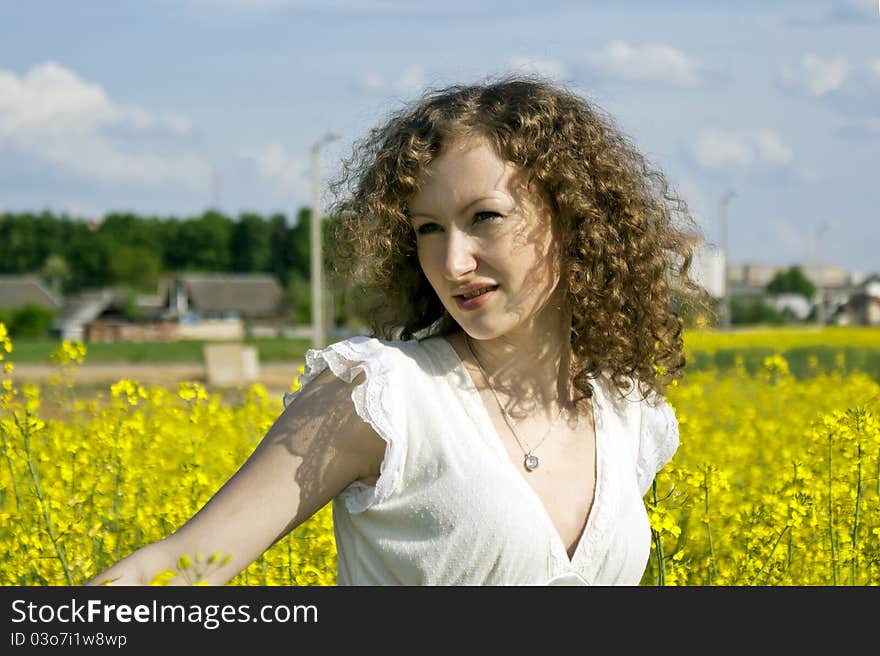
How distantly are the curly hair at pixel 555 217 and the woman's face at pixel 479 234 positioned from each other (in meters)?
0.03

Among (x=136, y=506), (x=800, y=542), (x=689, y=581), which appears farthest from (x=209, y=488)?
(x=800, y=542)

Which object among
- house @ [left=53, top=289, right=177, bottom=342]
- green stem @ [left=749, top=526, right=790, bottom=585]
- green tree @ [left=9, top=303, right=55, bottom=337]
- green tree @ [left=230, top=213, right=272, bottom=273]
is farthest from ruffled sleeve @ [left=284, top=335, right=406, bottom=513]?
green tree @ [left=230, top=213, right=272, bottom=273]

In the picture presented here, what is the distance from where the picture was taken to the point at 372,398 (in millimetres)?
1672

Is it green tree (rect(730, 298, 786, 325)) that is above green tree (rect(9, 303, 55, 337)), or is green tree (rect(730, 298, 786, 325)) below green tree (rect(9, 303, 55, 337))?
above

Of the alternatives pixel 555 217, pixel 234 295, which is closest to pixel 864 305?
pixel 555 217

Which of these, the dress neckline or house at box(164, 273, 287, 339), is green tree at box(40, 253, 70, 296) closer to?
house at box(164, 273, 287, 339)

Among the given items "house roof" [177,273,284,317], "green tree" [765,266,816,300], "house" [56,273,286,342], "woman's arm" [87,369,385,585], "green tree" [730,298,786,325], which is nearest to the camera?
"woman's arm" [87,369,385,585]

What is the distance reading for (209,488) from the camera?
333cm

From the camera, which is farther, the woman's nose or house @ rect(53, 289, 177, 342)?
house @ rect(53, 289, 177, 342)

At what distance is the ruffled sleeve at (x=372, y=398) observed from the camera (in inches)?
65.8

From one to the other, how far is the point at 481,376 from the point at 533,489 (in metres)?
0.19

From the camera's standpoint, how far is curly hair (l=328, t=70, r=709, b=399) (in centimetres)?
185
